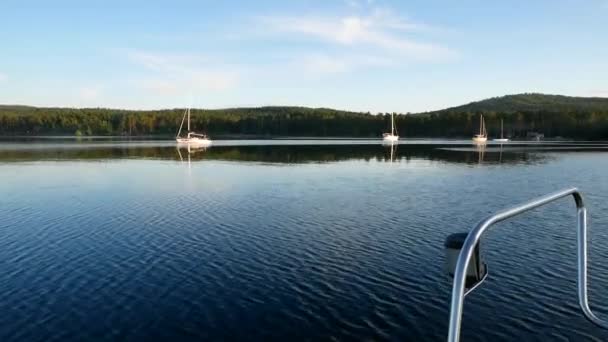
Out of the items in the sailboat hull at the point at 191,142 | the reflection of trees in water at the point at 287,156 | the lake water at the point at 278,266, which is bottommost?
the lake water at the point at 278,266

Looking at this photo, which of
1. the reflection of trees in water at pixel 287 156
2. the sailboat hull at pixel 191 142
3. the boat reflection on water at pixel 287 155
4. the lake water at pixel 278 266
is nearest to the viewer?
the lake water at pixel 278 266

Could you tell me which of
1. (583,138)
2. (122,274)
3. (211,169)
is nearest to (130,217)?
(122,274)

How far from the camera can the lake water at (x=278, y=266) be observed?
601 inches

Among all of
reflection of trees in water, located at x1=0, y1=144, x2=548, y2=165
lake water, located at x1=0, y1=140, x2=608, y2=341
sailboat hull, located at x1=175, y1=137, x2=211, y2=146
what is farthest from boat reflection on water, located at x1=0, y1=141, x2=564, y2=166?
lake water, located at x1=0, y1=140, x2=608, y2=341

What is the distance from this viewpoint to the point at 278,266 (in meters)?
21.1

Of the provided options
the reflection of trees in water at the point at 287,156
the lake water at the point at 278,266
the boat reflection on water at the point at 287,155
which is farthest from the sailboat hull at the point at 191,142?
the lake water at the point at 278,266

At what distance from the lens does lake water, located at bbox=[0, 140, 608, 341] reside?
1527 centimetres

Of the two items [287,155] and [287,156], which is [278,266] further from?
[287,155]

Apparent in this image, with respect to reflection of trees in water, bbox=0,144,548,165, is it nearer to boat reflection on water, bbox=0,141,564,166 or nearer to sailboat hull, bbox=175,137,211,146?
boat reflection on water, bbox=0,141,564,166

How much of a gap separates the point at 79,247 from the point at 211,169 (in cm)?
4197

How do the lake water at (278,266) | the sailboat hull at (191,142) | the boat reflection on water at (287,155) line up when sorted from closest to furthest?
the lake water at (278,266) → the boat reflection on water at (287,155) → the sailboat hull at (191,142)

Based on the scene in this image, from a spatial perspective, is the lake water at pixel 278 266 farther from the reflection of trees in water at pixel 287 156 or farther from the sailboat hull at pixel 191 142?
the sailboat hull at pixel 191 142

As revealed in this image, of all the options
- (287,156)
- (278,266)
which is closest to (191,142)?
(287,156)

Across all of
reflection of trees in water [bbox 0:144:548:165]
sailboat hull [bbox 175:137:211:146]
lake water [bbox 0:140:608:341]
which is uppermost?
sailboat hull [bbox 175:137:211:146]
